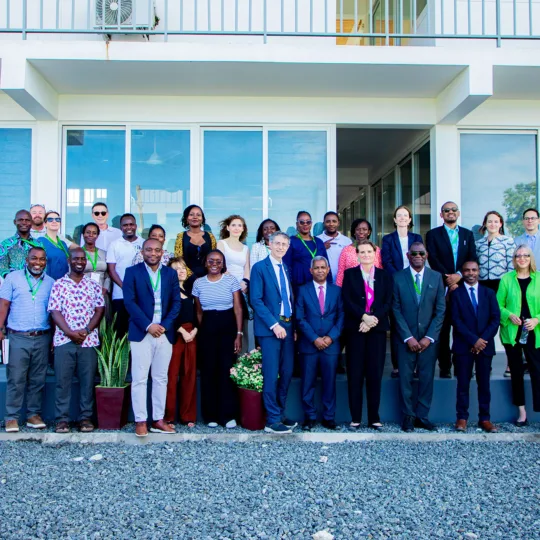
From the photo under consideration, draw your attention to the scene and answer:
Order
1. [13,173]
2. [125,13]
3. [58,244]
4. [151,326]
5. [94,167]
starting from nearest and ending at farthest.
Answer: [151,326] < [58,244] < [125,13] < [13,173] < [94,167]

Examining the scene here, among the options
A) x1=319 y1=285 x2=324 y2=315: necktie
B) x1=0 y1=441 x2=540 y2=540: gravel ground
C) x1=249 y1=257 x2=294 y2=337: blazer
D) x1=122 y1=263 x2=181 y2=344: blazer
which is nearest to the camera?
x1=0 y1=441 x2=540 y2=540: gravel ground

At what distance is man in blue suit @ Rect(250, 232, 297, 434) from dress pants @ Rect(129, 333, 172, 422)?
881mm

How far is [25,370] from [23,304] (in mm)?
603

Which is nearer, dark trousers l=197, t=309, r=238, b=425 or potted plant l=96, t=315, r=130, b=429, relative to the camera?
potted plant l=96, t=315, r=130, b=429

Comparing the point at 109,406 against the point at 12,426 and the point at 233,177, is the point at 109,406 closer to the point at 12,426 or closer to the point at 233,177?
the point at 12,426

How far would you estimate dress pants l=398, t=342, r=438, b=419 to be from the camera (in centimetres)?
531

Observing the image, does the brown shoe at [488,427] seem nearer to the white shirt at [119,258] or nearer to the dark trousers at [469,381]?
the dark trousers at [469,381]

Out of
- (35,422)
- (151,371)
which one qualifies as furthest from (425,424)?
(35,422)

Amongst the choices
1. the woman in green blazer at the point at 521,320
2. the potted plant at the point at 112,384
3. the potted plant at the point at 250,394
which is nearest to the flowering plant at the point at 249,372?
the potted plant at the point at 250,394

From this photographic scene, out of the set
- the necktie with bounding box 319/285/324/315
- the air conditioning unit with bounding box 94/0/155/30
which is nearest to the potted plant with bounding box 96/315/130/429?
the necktie with bounding box 319/285/324/315

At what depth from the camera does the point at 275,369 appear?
5.23 meters

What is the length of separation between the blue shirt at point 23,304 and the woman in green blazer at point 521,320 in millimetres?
4349

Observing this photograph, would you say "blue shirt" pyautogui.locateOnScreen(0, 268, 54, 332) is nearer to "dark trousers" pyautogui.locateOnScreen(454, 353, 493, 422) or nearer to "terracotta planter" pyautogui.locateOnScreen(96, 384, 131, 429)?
"terracotta planter" pyautogui.locateOnScreen(96, 384, 131, 429)

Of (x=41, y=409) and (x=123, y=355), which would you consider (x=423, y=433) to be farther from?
(x=41, y=409)
